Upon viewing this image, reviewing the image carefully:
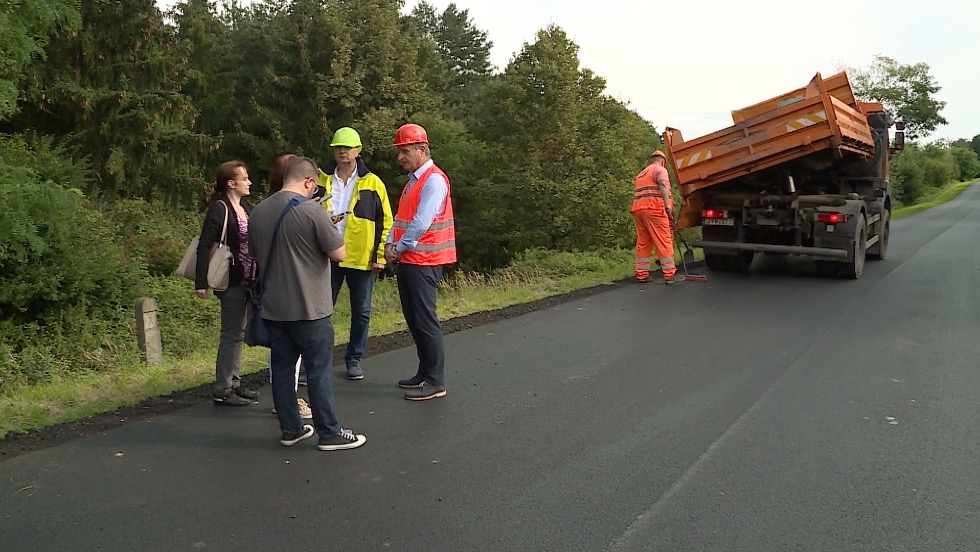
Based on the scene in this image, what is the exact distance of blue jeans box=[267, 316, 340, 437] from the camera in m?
4.45

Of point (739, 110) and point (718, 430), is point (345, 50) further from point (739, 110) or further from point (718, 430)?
point (718, 430)

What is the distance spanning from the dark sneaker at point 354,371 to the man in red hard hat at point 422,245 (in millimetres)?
601

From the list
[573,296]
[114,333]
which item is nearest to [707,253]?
[573,296]

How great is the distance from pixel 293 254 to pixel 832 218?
9.41 m

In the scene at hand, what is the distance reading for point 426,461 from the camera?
429cm

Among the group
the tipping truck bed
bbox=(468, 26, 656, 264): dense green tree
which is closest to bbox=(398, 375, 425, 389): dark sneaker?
the tipping truck bed

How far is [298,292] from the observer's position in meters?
4.34

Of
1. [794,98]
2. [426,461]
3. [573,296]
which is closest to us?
[426,461]

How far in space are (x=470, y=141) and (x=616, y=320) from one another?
22317 mm

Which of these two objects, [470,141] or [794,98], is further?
[470,141]

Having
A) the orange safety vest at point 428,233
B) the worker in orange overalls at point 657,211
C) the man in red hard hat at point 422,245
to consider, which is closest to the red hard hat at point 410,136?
the man in red hard hat at point 422,245

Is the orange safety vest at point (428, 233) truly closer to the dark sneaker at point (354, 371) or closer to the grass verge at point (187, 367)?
the dark sneaker at point (354, 371)

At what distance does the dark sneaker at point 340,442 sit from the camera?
4.45 m

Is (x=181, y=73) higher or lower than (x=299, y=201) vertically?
higher
